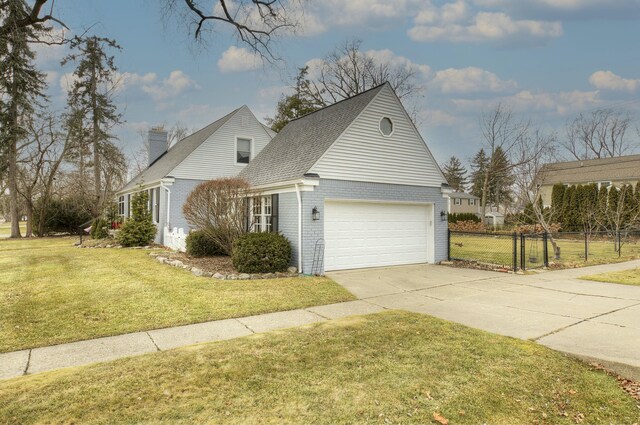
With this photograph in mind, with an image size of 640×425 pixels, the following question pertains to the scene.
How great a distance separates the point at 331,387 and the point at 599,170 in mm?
43061

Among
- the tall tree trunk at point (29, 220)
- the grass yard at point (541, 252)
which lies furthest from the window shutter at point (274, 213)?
the tall tree trunk at point (29, 220)

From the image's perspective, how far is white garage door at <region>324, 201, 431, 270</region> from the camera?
11.1 metres

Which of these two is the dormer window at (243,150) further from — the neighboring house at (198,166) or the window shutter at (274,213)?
the window shutter at (274,213)

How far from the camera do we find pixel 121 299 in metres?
Result: 7.30

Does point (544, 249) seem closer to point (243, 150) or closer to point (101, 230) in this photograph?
point (243, 150)

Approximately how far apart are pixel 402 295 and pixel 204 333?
4.35 metres


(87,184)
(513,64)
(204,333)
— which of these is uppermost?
(513,64)

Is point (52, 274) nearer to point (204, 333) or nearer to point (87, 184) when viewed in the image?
point (204, 333)

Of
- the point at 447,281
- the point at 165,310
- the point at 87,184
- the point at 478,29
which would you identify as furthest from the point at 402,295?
the point at 87,184

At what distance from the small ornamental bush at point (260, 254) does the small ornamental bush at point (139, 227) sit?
9137 mm

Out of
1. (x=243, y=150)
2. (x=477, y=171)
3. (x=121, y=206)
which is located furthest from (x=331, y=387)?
(x=477, y=171)

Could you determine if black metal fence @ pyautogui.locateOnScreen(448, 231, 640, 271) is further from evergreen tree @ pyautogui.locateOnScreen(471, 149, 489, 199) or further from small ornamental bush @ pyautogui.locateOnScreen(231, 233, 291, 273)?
evergreen tree @ pyautogui.locateOnScreen(471, 149, 489, 199)

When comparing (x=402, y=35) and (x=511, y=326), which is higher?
(x=402, y=35)

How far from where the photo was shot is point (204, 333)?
5438 millimetres
